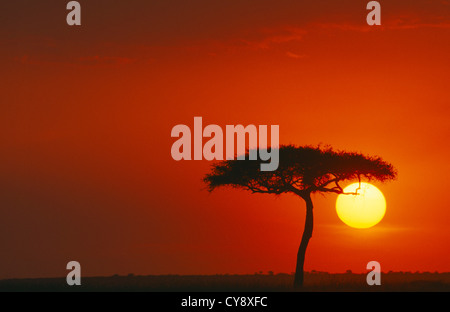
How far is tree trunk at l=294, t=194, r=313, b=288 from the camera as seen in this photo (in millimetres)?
55250

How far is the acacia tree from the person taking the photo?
56719 millimetres

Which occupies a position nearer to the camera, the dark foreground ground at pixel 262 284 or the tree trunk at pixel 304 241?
the dark foreground ground at pixel 262 284

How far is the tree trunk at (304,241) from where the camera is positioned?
181ft

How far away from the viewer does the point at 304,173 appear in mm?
56875

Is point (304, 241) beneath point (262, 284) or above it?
above

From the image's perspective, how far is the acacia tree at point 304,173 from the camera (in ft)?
186

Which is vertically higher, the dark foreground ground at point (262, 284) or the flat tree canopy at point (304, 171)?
the flat tree canopy at point (304, 171)

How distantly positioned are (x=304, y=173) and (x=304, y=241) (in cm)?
466

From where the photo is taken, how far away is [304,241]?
55750 millimetres

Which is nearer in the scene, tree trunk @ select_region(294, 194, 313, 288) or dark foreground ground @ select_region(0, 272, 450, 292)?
dark foreground ground @ select_region(0, 272, 450, 292)

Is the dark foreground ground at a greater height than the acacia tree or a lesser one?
lesser
